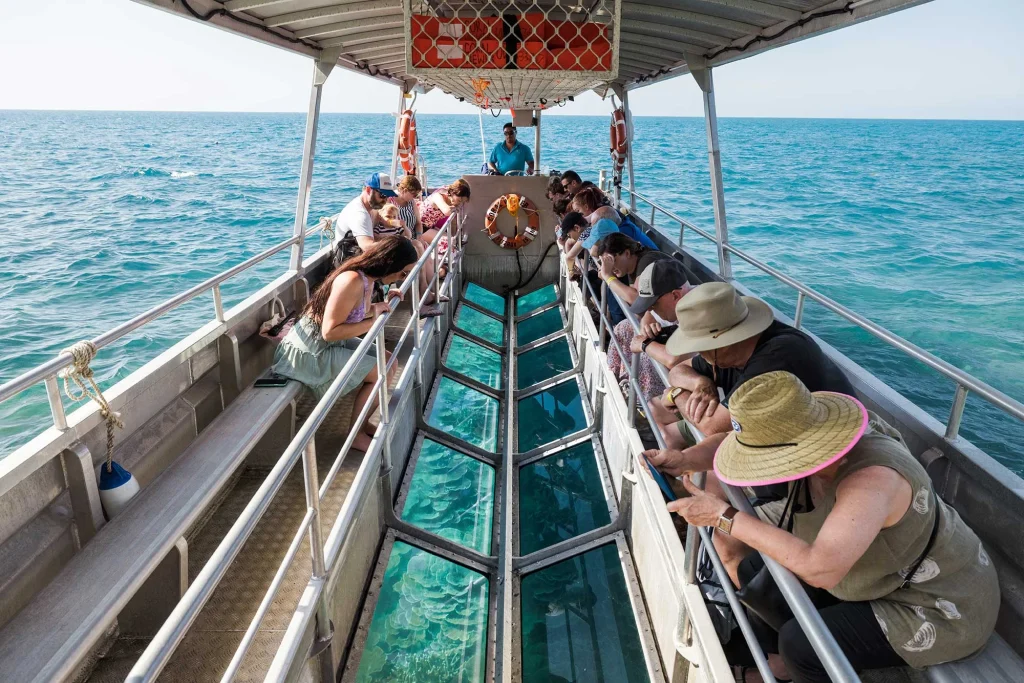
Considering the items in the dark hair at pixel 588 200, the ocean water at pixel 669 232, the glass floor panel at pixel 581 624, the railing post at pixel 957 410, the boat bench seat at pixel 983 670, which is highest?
the dark hair at pixel 588 200

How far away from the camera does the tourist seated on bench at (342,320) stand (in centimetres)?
355

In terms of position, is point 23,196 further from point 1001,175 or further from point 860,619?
point 1001,175

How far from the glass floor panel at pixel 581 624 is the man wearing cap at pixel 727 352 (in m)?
1.04

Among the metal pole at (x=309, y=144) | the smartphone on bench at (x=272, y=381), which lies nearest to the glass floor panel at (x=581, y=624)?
the smartphone on bench at (x=272, y=381)

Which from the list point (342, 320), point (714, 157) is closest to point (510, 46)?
point (342, 320)

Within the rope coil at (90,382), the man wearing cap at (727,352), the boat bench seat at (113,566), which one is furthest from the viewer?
the rope coil at (90,382)

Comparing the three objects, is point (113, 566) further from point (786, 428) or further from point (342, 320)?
point (786, 428)

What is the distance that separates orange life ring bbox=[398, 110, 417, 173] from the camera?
9.44 metres

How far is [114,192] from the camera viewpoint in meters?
33.4

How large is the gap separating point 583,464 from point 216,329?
247 cm

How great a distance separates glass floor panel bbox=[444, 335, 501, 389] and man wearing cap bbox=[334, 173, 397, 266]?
1399mm

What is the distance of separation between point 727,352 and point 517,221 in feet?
23.0

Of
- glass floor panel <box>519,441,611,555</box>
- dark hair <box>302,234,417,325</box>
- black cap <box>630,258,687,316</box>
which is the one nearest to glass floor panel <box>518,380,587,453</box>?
glass floor panel <box>519,441,611,555</box>

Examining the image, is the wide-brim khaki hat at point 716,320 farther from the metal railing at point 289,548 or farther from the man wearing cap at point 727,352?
the metal railing at point 289,548
